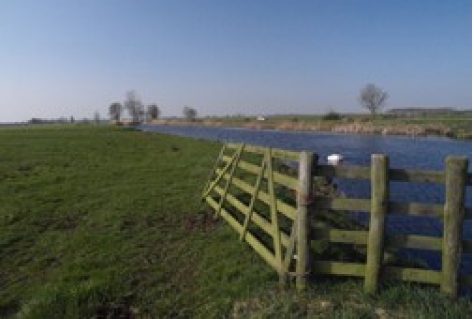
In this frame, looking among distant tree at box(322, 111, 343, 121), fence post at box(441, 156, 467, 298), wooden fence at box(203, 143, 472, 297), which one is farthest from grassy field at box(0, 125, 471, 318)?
distant tree at box(322, 111, 343, 121)

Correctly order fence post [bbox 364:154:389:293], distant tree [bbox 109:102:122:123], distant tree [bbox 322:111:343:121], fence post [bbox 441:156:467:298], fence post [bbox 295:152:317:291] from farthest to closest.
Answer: distant tree [bbox 109:102:122:123], distant tree [bbox 322:111:343:121], fence post [bbox 295:152:317:291], fence post [bbox 364:154:389:293], fence post [bbox 441:156:467:298]

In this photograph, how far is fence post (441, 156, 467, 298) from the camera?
601 centimetres

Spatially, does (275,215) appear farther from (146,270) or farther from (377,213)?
(146,270)

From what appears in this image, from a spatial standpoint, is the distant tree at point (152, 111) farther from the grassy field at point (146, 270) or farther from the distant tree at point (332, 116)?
the grassy field at point (146, 270)

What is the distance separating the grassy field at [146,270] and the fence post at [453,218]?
0.33 metres

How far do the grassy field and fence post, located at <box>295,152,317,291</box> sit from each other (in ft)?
0.90

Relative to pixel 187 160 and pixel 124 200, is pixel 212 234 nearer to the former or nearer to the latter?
pixel 124 200

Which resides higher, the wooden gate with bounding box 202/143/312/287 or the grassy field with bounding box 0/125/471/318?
the wooden gate with bounding box 202/143/312/287

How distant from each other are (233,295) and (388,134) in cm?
6839

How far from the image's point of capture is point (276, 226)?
7.52 meters

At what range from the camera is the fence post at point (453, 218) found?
6008 mm

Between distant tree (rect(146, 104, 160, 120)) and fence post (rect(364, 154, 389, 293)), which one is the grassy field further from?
distant tree (rect(146, 104, 160, 120))

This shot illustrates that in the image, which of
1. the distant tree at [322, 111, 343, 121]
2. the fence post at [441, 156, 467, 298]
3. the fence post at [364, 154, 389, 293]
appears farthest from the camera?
the distant tree at [322, 111, 343, 121]

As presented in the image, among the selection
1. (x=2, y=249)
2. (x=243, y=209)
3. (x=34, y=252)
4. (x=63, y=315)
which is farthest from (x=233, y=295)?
(x=2, y=249)
